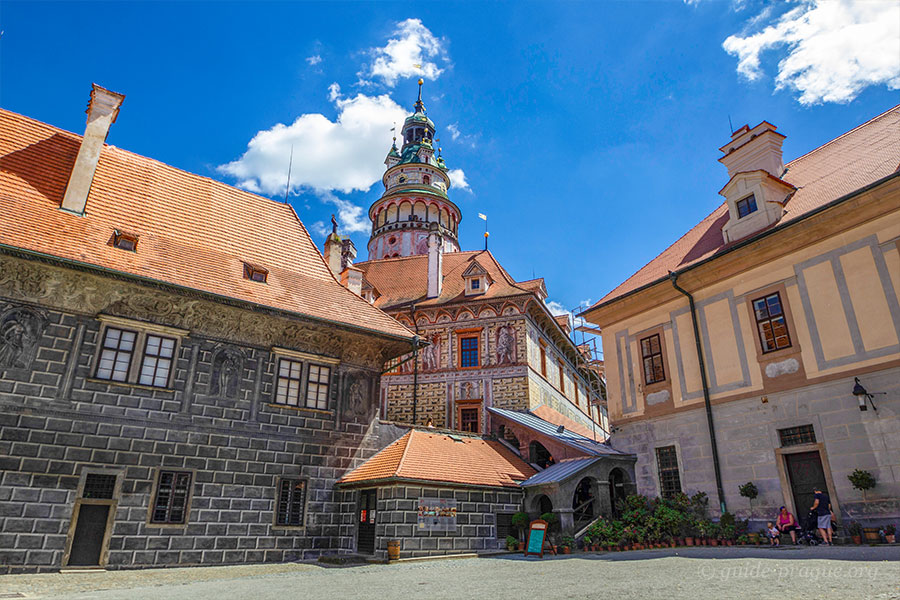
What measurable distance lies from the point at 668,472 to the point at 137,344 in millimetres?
14772

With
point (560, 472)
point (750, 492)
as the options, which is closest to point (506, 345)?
point (560, 472)

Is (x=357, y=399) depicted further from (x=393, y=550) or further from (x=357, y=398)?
(x=393, y=550)

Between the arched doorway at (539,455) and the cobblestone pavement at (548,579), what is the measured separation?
24.5 ft

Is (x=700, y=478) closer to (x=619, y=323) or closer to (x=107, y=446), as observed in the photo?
(x=619, y=323)

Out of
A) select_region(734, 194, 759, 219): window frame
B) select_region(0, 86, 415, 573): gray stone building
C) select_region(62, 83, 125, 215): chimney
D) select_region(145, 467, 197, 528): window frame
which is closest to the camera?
select_region(0, 86, 415, 573): gray stone building

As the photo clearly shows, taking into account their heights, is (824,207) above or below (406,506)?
above

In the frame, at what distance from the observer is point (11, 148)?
1538 centimetres

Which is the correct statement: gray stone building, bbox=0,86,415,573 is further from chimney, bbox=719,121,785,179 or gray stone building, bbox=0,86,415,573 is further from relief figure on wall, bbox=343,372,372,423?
chimney, bbox=719,121,785,179

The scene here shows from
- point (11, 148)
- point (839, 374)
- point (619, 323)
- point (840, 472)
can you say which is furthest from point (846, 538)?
point (11, 148)

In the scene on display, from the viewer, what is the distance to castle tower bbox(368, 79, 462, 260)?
38938mm

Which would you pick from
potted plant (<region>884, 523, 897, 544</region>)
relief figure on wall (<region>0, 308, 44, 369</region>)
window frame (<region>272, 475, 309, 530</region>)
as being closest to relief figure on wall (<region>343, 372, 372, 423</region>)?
window frame (<region>272, 475, 309, 530</region>)

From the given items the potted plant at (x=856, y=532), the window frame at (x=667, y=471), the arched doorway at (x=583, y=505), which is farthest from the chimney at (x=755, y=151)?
the arched doorway at (x=583, y=505)

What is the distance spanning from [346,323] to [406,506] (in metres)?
5.51

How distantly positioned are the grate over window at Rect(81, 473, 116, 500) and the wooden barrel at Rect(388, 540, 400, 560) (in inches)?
260
